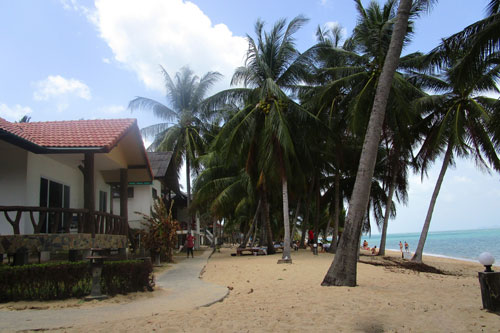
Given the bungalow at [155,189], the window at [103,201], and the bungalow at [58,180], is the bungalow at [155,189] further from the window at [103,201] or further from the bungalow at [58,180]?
the bungalow at [58,180]

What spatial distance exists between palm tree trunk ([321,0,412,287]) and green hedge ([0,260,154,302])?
4.51 meters

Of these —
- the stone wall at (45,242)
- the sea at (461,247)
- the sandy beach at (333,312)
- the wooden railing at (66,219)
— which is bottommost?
the sea at (461,247)

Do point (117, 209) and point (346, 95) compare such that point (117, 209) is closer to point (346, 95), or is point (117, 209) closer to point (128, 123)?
point (128, 123)

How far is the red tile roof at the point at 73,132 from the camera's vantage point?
34.7ft

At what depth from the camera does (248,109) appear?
65.7 feet

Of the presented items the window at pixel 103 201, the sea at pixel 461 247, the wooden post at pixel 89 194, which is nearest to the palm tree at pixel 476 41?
the wooden post at pixel 89 194

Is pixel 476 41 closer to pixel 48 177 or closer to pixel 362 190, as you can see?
pixel 362 190

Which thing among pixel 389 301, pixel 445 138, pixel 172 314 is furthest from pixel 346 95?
pixel 172 314

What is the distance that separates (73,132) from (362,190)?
25.9 ft

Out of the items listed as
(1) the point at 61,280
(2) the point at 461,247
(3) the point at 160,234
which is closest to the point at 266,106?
(3) the point at 160,234

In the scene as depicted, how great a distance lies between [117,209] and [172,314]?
52.4 feet

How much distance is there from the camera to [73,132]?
11.6 metres

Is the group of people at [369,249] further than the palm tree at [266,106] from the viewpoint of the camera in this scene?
Yes

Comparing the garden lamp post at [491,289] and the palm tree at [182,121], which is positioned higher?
the palm tree at [182,121]
